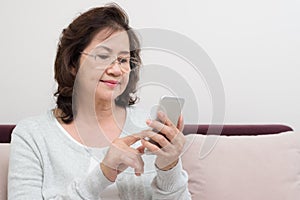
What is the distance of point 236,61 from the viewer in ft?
5.82

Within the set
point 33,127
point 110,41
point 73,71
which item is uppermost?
point 110,41

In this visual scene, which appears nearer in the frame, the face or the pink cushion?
the face

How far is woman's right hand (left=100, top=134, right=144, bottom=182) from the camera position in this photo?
1.04 m

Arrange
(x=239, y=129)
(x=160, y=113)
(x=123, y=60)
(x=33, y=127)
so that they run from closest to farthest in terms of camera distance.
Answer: (x=160, y=113) → (x=123, y=60) → (x=33, y=127) → (x=239, y=129)

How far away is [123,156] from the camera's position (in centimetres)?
104

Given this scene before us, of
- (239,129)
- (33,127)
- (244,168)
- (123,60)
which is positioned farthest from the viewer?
(239,129)

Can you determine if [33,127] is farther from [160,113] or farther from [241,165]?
[241,165]

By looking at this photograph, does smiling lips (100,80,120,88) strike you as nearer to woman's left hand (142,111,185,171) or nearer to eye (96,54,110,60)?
Answer: eye (96,54,110,60)

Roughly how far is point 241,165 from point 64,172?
0.54m

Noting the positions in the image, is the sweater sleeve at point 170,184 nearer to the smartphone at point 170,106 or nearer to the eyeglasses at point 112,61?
the smartphone at point 170,106

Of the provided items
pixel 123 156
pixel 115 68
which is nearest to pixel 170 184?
pixel 123 156

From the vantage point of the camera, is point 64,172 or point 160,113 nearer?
point 160,113

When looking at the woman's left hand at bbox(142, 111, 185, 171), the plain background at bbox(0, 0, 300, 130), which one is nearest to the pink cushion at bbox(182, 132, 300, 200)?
the plain background at bbox(0, 0, 300, 130)

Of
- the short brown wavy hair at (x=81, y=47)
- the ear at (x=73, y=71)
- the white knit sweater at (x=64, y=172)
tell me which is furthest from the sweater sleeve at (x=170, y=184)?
the ear at (x=73, y=71)
